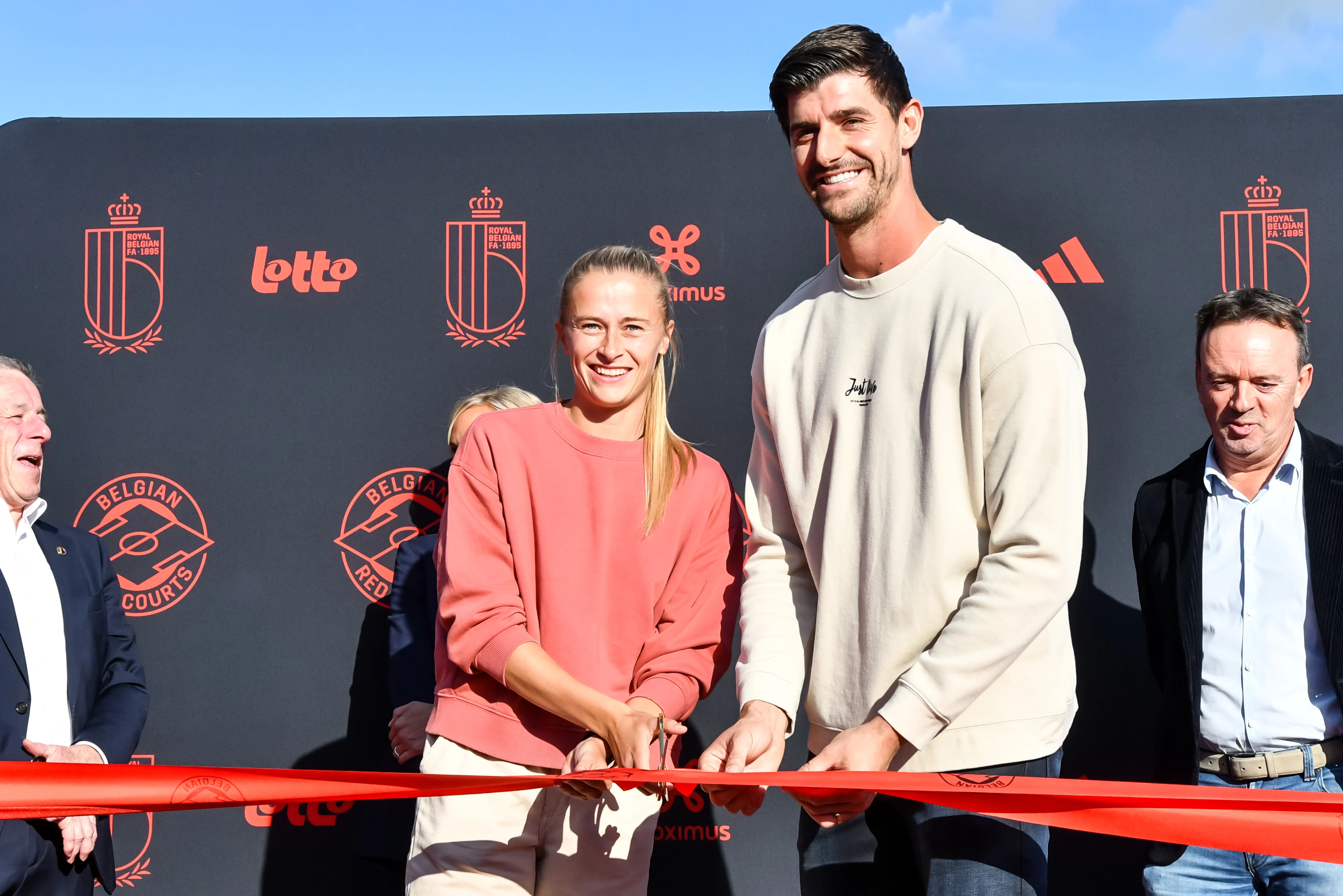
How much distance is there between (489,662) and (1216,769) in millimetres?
1561

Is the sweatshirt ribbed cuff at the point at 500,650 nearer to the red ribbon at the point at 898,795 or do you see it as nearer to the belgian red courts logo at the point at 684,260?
the red ribbon at the point at 898,795

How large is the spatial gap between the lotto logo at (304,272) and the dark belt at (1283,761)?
2.65 m

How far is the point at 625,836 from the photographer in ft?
5.99

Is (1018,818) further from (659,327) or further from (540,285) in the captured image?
(540,285)

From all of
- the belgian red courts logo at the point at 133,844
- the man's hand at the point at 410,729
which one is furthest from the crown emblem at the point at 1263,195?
the belgian red courts logo at the point at 133,844

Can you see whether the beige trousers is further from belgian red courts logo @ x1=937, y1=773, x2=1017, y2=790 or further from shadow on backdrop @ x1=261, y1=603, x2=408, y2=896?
shadow on backdrop @ x1=261, y1=603, x2=408, y2=896

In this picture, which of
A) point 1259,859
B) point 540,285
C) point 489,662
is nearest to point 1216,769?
point 1259,859

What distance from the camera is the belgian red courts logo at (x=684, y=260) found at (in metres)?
3.30

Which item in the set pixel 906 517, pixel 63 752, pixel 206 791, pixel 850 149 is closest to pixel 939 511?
pixel 906 517

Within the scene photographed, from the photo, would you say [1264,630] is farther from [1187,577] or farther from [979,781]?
[979,781]

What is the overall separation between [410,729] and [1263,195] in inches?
110

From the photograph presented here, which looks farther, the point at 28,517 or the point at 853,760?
the point at 28,517

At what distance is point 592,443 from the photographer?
1964 mm

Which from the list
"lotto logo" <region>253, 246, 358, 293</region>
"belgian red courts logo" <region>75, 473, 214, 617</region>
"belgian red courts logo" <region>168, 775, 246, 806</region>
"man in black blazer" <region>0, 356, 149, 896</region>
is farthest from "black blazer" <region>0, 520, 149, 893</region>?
"lotto logo" <region>253, 246, 358, 293</region>
